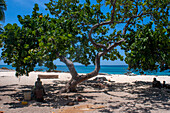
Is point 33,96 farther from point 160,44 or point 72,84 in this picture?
point 160,44

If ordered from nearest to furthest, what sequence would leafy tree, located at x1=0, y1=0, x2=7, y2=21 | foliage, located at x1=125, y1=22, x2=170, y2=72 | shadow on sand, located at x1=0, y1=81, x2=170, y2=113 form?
shadow on sand, located at x1=0, y1=81, x2=170, y2=113
foliage, located at x1=125, y1=22, x2=170, y2=72
leafy tree, located at x1=0, y1=0, x2=7, y2=21

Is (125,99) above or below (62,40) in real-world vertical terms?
below

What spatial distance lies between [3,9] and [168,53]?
17.6 meters

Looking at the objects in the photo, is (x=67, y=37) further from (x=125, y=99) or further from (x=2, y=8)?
(x=2, y=8)

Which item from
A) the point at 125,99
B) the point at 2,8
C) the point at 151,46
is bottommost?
the point at 125,99

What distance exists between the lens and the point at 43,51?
6781 millimetres

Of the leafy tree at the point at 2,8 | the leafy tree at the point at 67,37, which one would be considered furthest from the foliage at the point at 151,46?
the leafy tree at the point at 2,8

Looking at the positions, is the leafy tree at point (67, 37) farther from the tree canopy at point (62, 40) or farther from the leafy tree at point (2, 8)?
the leafy tree at point (2, 8)

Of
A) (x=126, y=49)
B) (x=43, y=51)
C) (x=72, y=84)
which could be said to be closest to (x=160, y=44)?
(x=126, y=49)

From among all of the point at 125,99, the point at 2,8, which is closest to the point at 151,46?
the point at 125,99

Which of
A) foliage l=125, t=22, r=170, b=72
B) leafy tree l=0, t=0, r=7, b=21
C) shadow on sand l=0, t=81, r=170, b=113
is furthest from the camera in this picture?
leafy tree l=0, t=0, r=7, b=21

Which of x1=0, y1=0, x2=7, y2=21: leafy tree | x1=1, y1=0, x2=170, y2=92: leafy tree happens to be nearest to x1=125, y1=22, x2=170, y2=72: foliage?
x1=1, y1=0, x2=170, y2=92: leafy tree

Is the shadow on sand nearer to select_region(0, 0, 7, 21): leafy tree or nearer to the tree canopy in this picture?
the tree canopy

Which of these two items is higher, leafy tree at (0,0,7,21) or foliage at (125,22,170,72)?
leafy tree at (0,0,7,21)
